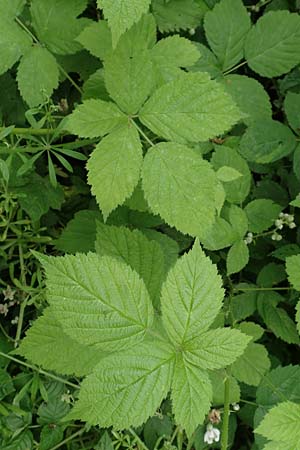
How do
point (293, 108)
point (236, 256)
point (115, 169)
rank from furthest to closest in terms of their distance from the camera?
point (293, 108) < point (236, 256) < point (115, 169)

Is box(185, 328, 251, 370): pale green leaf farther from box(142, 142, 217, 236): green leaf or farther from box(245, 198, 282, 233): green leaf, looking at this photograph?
box(245, 198, 282, 233): green leaf

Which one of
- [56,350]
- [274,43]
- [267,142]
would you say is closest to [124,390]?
[56,350]

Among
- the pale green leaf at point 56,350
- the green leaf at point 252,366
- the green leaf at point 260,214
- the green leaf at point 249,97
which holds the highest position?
the green leaf at point 249,97

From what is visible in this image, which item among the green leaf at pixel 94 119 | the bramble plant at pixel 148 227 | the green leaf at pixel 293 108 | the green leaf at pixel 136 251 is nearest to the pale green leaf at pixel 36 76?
the bramble plant at pixel 148 227

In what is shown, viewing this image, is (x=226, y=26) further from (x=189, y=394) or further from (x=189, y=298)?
(x=189, y=394)

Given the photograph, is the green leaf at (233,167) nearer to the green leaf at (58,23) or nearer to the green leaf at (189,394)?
the green leaf at (58,23)

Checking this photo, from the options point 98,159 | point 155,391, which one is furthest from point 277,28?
point 155,391

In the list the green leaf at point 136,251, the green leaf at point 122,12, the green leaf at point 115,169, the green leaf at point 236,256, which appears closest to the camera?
the green leaf at point 122,12
